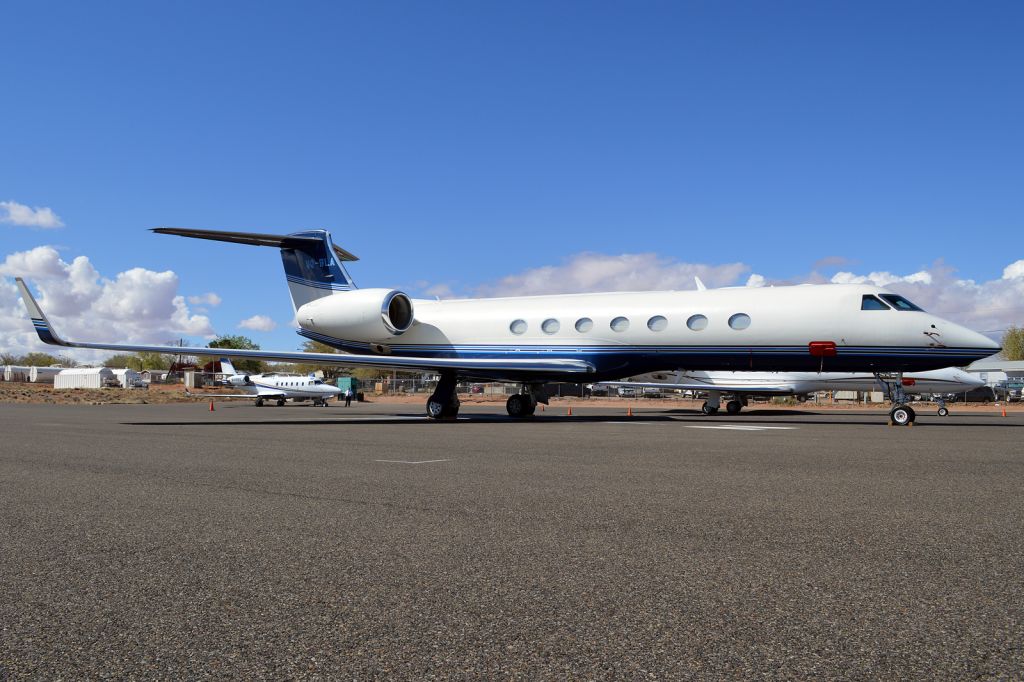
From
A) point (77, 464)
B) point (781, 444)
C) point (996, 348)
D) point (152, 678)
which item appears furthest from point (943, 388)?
point (152, 678)

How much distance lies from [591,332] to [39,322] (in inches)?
541

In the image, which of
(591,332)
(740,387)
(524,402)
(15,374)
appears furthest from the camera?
(15,374)

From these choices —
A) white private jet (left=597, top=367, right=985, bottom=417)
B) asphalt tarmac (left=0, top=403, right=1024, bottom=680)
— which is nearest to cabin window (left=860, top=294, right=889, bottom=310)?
asphalt tarmac (left=0, top=403, right=1024, bottom=680)

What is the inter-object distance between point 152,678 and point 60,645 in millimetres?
536

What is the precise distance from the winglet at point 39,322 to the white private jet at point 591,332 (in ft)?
0.10

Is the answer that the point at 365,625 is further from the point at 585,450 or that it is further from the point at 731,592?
the point at 585,450

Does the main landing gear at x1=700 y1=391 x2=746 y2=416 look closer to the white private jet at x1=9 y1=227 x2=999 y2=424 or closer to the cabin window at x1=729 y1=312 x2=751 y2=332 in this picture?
the white private jet at x1=9 y1=227 x2=999 y2=424

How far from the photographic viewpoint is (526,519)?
16.5 ft

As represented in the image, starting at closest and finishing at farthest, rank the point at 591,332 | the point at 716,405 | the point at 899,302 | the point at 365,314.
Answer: the point at 899,302
the point at 591,332
the point at 365,314
the point at 716,405

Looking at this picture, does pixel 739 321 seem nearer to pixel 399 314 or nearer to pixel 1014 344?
pixel 399 314

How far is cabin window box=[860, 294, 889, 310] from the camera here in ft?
55.5

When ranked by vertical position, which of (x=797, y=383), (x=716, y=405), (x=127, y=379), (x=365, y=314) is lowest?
(x=716, y=405)

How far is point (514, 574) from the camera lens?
3.60m

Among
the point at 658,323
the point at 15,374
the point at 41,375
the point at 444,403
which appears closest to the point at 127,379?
the point at 41,375
